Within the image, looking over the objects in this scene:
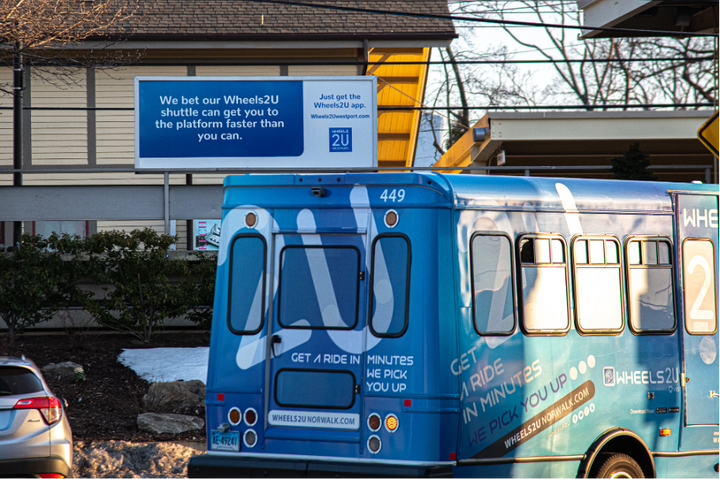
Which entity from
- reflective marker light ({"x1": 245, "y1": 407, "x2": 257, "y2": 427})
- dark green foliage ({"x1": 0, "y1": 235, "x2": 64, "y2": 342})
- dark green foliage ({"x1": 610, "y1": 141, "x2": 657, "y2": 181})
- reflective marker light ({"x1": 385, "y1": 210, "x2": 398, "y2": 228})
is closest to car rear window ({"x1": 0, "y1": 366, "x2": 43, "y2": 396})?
reflective marker light ({"x1": 245, "y1": 407, "x2": 257, "y2": 427})

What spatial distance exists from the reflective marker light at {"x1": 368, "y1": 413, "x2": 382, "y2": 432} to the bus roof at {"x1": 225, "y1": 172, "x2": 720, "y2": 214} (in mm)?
1610

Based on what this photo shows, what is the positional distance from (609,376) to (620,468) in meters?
0.75

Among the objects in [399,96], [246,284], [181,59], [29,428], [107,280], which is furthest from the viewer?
[399,96]

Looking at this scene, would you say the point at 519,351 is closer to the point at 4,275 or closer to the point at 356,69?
the point at 4,275

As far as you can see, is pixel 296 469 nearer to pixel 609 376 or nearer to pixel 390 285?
pixel 390 285

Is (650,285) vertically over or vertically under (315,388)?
over

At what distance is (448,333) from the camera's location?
16.7 feet

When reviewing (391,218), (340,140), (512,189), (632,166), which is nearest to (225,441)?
(391,218)

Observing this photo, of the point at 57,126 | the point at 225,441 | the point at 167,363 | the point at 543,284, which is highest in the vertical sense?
the point at 57,126

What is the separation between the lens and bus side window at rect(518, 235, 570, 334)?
5512 mm

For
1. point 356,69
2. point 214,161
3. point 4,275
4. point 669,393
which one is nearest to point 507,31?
point 356,69

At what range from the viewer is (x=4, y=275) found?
1096cm

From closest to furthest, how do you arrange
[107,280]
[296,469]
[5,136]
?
1. [296,469]
2. [107,280]
3. [5,136]

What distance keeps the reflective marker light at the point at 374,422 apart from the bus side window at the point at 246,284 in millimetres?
1120
